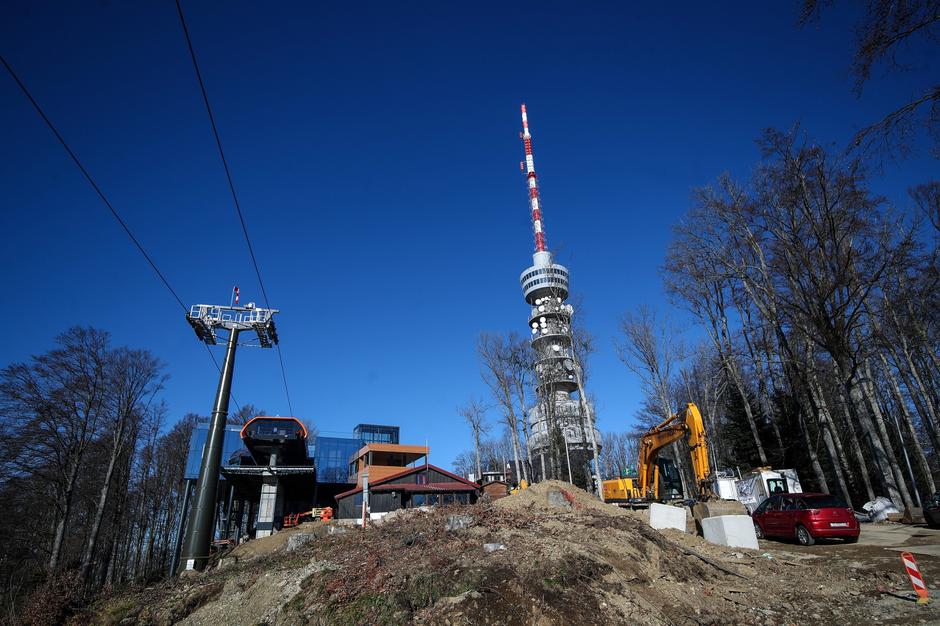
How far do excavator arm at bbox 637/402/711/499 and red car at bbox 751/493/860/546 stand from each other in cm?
216

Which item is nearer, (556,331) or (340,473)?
(556,331)

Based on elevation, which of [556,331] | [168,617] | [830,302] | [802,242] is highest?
[556,331]

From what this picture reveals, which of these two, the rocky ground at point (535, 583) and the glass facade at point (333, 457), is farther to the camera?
the glass facade at point (333, 457)

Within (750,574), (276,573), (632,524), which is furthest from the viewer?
(632,524)

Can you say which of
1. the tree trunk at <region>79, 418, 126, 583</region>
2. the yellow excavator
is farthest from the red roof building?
the yellow excavator

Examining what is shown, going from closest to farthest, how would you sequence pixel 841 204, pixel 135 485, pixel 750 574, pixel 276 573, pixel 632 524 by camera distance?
1. pixel 750 574
2. pixel 276 573
3. pixel 632 524
4. pixel 841 204
5. pixel 135 485

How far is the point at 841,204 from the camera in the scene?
17.4 metres

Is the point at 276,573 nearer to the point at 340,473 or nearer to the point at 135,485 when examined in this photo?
the point at 135,485

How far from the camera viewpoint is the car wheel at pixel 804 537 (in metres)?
13.7

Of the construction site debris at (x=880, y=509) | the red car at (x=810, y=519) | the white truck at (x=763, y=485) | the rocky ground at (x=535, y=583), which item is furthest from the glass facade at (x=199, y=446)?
the construction site debris at (x=880, y=509)

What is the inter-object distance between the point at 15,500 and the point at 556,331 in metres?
33.0

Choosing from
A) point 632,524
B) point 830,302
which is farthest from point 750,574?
point 830,302

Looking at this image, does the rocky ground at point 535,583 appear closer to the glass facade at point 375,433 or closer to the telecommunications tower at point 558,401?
the telecommunications tower at point 558,401

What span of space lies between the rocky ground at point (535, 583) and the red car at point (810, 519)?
0.94 meters
